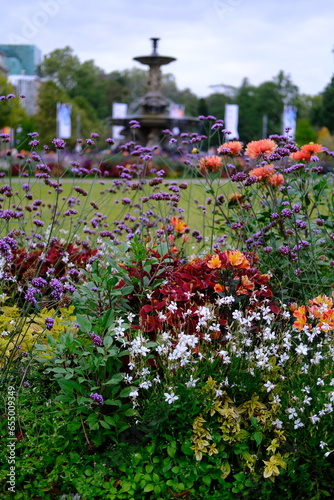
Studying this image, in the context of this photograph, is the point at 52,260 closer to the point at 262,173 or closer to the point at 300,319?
the point at 262,173

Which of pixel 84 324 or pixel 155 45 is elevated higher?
pixel 155 45

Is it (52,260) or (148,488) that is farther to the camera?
(52,260)

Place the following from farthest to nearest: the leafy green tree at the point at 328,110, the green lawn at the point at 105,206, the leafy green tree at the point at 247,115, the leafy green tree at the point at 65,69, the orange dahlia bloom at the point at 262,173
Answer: the leafy green tree at the point at 65,69 → the leafy green tree at the point at 247,115 → the leafy green tree at the point at 328,110 → the green lawn at the point at 105,206 → the orange dahlia bloom at the point at 262,173

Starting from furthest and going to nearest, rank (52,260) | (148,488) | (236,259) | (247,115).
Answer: (247,115)
(52,260)
(236,259)
(148,488)

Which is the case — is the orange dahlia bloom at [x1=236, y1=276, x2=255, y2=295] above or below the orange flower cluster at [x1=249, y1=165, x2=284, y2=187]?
below

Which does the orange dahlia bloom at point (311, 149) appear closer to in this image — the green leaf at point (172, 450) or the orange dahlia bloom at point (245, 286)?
the orange dahlia bloom at point (245, 286)

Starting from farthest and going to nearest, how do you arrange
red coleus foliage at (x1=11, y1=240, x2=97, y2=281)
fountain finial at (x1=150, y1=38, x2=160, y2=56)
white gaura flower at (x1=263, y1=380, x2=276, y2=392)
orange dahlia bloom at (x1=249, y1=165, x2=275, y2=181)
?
fountain finial at (x1=150, y1=38, x2=160, y2=56) < red coleus foliage at (x1=11, y1=240, x2=97, y2=281) < orange dahlia bloom at (x1=249, y1=165, x2=275, y2=181) < white gaura flower at (x1=263, y1=380, x2=276, y2=392)

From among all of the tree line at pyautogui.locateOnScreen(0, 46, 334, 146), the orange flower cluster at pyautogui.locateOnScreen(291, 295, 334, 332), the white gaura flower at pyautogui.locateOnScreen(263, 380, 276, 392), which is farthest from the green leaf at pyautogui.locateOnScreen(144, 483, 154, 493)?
the tree line at pyautogui.locateOnScreen(0, 46, 334, 146)

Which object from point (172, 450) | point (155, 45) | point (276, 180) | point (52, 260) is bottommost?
point (172, 450)

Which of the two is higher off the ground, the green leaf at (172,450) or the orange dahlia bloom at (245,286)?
the orange dahlia bloom at (245,286)

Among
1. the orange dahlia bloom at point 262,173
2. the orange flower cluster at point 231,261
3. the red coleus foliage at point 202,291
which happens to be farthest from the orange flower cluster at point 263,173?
the orange flower cluster at point 231,261

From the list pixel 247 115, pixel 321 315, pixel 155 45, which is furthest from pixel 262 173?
pixel 247 115

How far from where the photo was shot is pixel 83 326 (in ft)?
9.30

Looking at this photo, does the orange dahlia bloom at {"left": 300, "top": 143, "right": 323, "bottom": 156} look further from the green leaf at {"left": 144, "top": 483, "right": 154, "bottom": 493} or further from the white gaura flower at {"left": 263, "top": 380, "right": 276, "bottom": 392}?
the green leaf at {"left": 144, "top": 483, "right": 154, "bottom": 493}
